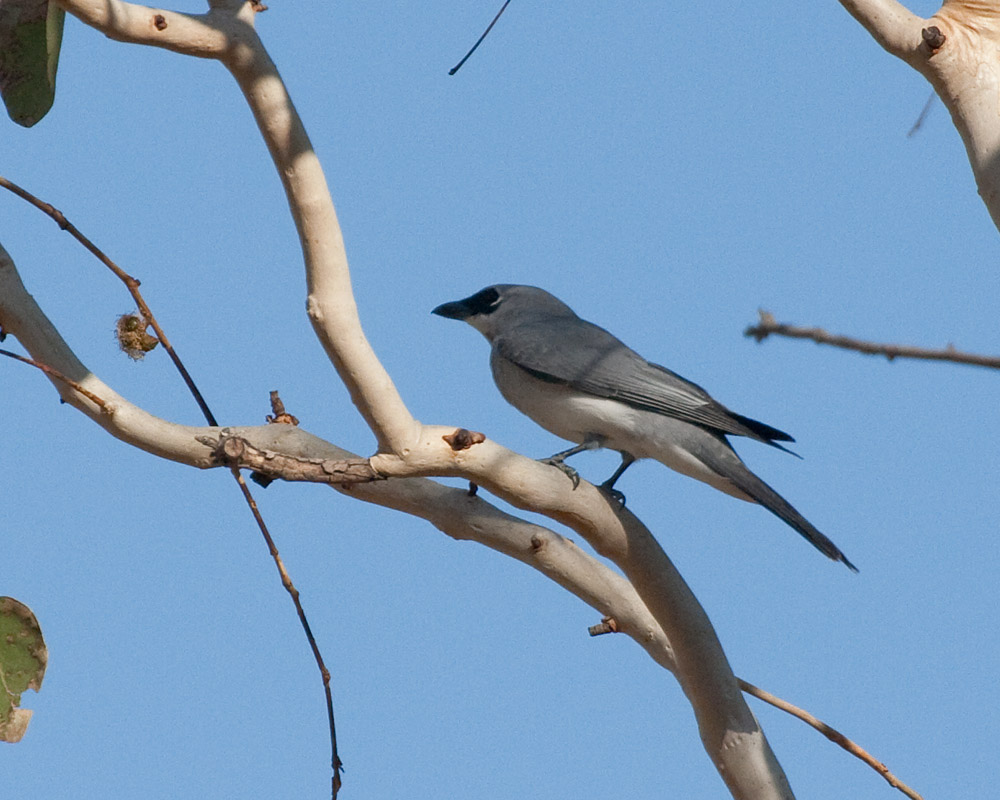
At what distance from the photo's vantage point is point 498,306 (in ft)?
23.6

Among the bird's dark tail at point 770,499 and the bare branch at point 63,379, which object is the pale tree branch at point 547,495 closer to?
the bare branch at point 63,379

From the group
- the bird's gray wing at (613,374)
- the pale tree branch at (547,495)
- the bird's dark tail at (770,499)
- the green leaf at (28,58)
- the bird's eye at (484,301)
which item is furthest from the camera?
the bird's eye at (484,301)

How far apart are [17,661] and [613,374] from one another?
3.14 metres

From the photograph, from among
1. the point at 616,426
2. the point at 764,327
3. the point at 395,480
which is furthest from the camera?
the point at 616,426

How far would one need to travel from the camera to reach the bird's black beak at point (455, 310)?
7.21 meters

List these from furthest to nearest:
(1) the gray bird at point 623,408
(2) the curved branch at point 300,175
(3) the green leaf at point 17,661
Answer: (1) the gray bird at point 623,408 < (3) the green leaf at point 17,661 < (2) the curved branch at point 300,175

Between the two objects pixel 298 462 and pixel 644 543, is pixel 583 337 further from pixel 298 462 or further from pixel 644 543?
pixel 298 462

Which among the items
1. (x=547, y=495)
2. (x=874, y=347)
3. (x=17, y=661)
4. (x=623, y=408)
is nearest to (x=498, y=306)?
(x=623, y=408)

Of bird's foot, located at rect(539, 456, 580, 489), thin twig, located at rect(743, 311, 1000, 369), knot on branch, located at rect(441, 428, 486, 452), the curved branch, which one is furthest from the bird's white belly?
thin twig, located at rect(743, 311, 1000, 369)

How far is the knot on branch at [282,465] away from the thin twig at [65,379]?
48 centimetres

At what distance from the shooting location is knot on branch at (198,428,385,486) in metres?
3.50

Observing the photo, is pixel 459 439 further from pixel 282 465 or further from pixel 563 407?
pixel 563 407

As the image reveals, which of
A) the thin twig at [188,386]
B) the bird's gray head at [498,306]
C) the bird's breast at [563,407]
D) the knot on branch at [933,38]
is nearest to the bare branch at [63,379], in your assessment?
the thin twig at [188,386]

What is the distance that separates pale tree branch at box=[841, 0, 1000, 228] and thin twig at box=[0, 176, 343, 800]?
2454 millimetres
